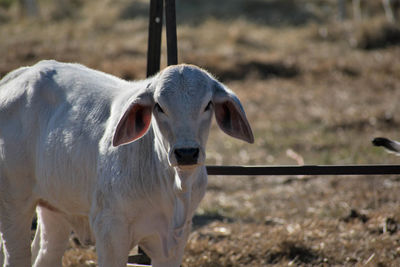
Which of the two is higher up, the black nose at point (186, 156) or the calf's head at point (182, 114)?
the calf's head at point (182, 114)

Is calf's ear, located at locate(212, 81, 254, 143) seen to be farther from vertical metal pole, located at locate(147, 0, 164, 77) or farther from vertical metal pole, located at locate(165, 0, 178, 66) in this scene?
vertical metal pole, located at locate(147, 0, 164, 77)

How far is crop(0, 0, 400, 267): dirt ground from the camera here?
5.11 m

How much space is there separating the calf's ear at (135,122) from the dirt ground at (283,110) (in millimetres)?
1628

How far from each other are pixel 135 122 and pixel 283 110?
7.90 metres

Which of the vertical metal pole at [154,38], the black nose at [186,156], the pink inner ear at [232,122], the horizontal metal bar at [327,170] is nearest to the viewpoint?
the black nose at [186,156]

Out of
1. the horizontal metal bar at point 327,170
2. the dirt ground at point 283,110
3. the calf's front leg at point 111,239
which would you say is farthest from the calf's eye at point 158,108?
the dirt ground at point 283,110

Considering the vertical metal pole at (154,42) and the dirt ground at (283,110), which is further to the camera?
the dirt ground at (283,110)

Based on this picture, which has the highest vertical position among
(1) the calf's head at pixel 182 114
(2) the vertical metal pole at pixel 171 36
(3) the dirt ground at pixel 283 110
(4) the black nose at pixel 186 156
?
(2) the vertical metal pole at pixel 171 36

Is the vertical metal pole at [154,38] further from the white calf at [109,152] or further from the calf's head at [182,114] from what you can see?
the calf's head at [182,114]

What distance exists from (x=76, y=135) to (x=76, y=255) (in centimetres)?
159

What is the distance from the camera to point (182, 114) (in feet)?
10.1

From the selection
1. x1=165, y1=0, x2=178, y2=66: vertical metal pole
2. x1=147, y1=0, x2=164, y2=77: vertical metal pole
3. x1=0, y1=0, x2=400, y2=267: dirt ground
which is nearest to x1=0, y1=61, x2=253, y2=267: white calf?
x1=165, y1=0, x2=178, y2=66: vertical metal pole

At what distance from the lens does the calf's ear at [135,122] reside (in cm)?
321

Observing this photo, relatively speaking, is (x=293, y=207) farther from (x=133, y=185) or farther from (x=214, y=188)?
(x=133, y=185)
